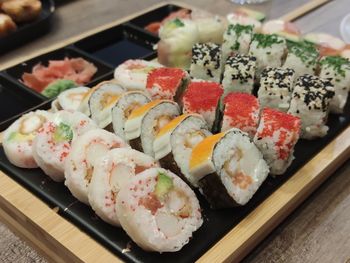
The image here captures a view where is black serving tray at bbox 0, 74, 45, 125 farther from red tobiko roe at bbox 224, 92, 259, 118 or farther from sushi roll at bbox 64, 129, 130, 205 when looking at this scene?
red tobiko roe at bbox 224, 92, 259, 118

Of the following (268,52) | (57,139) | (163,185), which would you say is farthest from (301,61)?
(57,139)

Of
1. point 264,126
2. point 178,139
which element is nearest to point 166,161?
point 178,139

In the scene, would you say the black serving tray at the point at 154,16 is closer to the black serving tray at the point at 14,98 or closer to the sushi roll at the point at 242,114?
the black serving tray at the point at 14,98

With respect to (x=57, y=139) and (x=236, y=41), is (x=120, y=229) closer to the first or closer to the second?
(x=57, y=139)

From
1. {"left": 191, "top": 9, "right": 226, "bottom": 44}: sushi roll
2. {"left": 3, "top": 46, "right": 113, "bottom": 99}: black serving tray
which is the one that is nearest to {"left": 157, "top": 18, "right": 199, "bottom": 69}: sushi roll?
{"left": 191, "top": 9, "right": 226, "bottom": 44}: sushi roll

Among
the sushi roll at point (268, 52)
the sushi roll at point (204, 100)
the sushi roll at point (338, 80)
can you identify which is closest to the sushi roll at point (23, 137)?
the sushi roll at point (204, 100)
